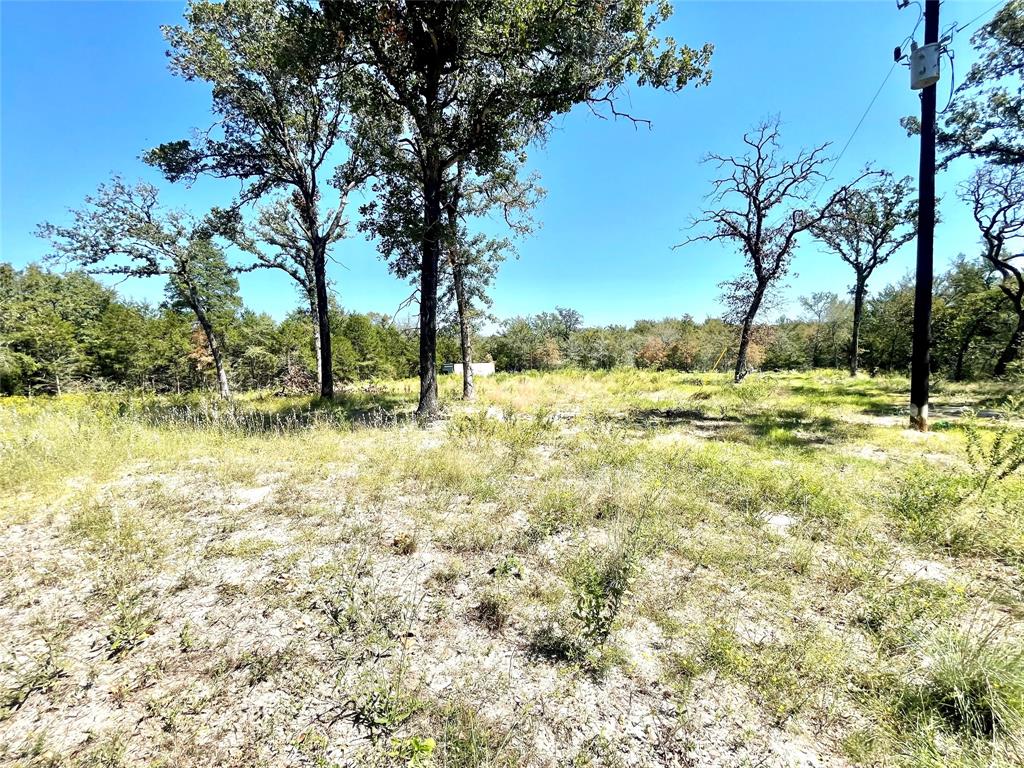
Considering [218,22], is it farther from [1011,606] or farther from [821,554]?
[1011,606]

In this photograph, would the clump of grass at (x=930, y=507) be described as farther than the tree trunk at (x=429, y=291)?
No

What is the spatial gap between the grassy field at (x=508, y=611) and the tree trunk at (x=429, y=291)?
3617 mm

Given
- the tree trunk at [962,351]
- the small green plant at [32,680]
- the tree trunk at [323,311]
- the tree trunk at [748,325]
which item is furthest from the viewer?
the tree trunk at [962,351]

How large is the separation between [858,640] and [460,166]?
1081 cm

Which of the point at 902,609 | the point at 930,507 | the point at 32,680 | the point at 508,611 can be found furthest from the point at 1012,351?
the point at 32,680

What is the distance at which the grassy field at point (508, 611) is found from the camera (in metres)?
1.70

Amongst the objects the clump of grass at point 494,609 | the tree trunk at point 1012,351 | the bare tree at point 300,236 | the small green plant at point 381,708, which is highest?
the bare tree at point 300,236

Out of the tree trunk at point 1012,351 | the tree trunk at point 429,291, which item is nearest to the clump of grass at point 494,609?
the tree trunk at point 429,291

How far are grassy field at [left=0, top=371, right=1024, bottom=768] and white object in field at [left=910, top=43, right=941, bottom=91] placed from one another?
668cm

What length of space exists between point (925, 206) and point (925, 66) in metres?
2.38

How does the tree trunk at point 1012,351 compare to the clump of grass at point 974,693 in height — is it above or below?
above

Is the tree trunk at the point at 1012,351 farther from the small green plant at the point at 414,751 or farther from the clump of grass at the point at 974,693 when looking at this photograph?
the small green plant at the point at 414,751

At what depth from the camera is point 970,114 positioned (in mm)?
12828

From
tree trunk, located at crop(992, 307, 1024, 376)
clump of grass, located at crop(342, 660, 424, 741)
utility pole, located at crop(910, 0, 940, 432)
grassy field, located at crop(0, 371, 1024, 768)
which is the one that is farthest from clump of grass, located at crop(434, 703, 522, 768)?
tree trunk, located at crop(992, 307, 1024, 376)
